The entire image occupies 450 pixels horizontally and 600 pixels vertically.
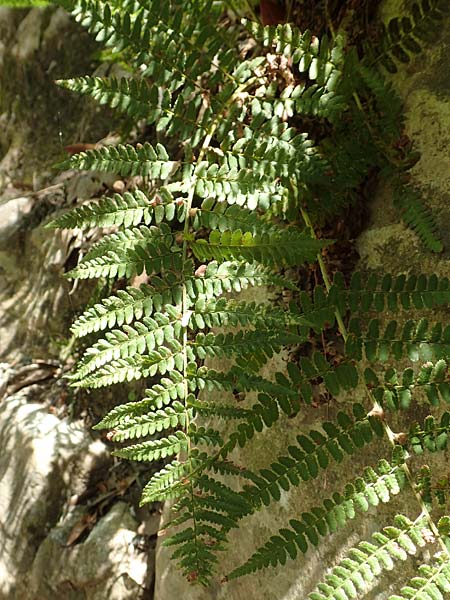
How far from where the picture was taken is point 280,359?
2.31 metres

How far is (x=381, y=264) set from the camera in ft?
6.89

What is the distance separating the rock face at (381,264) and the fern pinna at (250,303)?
106 mm

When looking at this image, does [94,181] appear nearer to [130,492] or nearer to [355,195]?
[130,492]

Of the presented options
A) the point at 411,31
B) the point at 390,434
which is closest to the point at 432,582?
the point at 390,434

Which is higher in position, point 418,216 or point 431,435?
point 418,216

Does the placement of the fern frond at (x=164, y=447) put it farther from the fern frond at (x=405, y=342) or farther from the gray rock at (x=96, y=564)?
the gray rock at (x=96, y=564)

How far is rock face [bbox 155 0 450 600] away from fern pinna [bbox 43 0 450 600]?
0.11m

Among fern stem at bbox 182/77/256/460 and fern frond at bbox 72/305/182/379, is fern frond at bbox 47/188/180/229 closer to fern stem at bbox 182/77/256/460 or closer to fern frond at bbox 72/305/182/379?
fern stem at bbox 182/77/256/460

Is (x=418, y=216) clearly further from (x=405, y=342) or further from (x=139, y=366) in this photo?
(x=139, y=366)

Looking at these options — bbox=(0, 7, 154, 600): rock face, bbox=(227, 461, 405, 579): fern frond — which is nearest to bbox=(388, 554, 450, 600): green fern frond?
bbox=(227, 461, 405, 579): fern frond

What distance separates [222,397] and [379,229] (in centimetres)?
99

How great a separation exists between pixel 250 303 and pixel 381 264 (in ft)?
2.02

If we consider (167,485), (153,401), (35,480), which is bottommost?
(35,480)

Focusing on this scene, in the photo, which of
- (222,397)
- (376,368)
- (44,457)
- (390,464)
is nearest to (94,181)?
(44,457)
